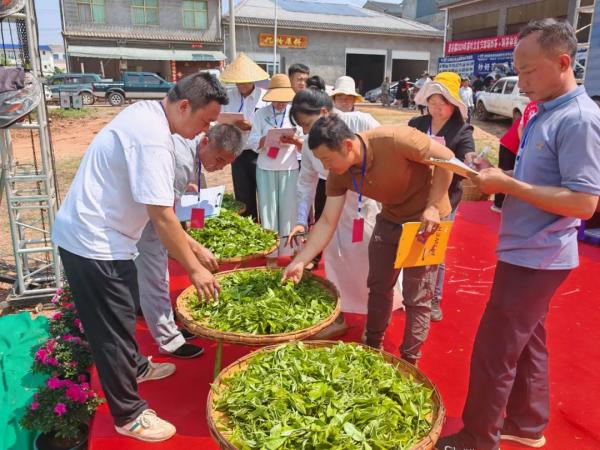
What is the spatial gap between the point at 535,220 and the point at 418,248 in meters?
0.57

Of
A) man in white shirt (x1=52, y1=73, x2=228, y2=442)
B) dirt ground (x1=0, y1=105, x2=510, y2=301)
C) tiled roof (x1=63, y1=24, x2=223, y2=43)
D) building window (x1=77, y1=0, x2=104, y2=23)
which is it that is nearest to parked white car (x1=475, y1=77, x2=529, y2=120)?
dirt ground (x1=0, y1=105, x2=510, y2=301)

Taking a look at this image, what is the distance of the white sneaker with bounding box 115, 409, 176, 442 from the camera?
2096 mm

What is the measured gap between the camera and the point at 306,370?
6.07 ft

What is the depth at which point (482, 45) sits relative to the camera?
21312mm

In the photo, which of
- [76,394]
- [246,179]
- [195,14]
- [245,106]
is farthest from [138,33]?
[76,394]

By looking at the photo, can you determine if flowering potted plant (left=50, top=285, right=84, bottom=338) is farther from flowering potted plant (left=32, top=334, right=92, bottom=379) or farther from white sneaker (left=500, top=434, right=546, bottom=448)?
white sneaker (left=500, top=434, right=546, bottom=448)

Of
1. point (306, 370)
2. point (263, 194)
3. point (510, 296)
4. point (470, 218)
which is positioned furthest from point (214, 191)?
point (470, 218)

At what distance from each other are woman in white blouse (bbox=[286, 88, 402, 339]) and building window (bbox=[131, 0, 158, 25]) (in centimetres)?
2530

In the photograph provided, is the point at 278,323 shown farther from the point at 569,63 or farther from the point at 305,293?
the point at 569,63

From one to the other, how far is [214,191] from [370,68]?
28637 mm

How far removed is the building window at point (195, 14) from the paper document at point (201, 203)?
25.2 metres

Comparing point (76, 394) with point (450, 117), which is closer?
point (76, 394)

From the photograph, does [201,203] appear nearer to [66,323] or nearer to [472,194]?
[66,323]

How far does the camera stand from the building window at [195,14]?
84.0ft
